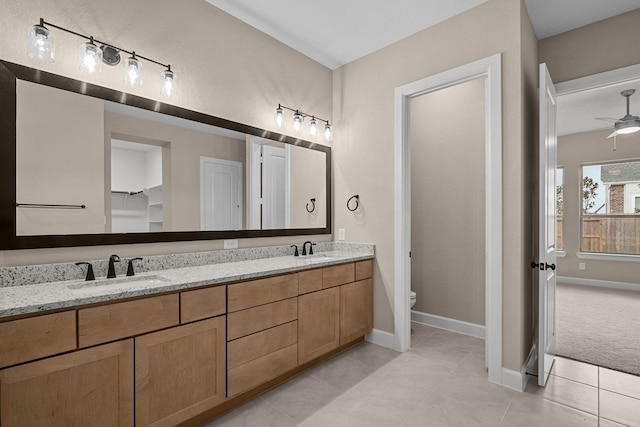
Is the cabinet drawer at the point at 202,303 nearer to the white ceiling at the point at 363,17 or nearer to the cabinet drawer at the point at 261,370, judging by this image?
the cabinet drawer at the point at 261,370

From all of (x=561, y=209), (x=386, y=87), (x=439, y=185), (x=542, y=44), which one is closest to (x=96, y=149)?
(x=386, y=87)

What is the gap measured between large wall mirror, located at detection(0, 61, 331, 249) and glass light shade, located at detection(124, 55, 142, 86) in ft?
0.36

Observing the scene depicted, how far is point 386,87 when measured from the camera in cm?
301

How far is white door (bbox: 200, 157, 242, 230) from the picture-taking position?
238 cm

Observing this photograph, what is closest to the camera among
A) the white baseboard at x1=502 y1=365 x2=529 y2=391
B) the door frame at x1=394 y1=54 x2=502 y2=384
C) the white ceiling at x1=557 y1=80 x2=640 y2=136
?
the white baseboard at x1=502 y1=365 x2=529 y2=391

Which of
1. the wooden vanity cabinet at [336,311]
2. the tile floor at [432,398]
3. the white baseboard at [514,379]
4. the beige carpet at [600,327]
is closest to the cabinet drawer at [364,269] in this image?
the wooden vanity cabinet at [336,311]

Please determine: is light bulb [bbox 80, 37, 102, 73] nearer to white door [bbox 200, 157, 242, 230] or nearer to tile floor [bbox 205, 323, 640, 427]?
white door [bbox 200, 157, 242, 230]

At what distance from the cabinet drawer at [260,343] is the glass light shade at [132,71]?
166 centimetres

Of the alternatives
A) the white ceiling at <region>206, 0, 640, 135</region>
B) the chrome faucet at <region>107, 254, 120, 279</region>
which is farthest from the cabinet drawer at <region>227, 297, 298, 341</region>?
the white ceiling at <region>206, 0, 640, 135</region>

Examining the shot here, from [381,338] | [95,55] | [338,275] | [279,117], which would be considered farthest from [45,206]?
[381,338]

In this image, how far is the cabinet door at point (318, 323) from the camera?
2367 mm

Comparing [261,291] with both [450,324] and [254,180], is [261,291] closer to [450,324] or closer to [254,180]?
[254,180]

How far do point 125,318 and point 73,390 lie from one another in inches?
12.5

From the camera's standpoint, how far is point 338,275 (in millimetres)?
2684
